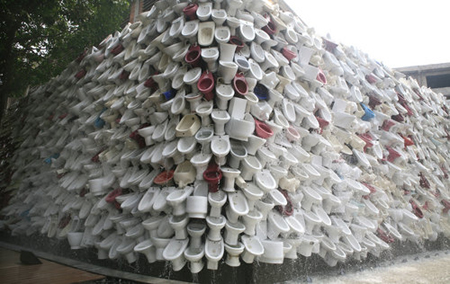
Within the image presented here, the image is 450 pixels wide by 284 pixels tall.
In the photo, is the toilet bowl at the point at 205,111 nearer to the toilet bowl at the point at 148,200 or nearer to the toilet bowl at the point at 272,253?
the toilet bowl at the point at 148,200

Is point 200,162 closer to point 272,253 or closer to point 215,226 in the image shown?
point 215,226

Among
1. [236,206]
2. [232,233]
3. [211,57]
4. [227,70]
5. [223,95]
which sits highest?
[211,57]

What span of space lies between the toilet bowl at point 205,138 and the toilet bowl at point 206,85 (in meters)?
0.27

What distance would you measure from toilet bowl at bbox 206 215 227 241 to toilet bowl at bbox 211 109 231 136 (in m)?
0.66

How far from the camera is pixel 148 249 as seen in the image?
8.20 ft

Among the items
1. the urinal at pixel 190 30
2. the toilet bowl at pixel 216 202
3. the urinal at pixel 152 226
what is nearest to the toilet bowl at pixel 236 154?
the toilet bowl at pixel 216 202

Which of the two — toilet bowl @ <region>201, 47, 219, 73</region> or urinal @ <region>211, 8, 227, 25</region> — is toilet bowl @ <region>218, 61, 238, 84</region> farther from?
urinal @ <region>211, 8, 227, 25</region>

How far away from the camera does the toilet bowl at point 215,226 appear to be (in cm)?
233

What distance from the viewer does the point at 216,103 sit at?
269 centimetres

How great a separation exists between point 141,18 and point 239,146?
2020 millimetres

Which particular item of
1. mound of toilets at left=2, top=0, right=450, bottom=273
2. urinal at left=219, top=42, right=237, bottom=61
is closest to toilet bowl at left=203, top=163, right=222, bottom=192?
mound of toilets at left=2, top=0, right=450, bottom=273

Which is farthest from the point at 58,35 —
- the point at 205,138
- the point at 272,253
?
the point at 272,253

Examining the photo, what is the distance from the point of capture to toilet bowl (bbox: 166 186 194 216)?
2.38 m

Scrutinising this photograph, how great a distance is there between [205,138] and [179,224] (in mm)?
663
